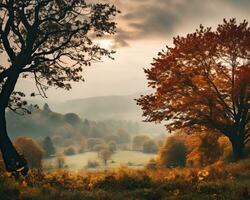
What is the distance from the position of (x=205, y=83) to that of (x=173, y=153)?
4029 centimetres

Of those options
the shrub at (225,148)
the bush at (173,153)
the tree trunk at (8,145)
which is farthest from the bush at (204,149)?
the tree trunk at (8,145)

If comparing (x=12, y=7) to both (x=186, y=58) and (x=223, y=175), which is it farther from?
(x=186, y=58)

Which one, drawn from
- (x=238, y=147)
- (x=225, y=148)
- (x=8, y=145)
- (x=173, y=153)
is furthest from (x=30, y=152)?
(x=8, y=145)

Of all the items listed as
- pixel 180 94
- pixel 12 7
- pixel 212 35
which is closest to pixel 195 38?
pixel 212 35

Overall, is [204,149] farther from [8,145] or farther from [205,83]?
[8,145]

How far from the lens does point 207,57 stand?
111 ft

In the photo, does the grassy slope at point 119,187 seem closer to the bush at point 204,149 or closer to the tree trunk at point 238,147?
the tree trunk at point 238,147

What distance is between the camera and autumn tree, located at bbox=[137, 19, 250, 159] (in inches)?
1326

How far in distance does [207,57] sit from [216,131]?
264 inches

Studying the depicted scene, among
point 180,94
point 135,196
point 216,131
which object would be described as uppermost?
point 180,94

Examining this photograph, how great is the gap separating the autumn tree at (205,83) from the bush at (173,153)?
122ft

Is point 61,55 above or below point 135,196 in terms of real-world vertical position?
above

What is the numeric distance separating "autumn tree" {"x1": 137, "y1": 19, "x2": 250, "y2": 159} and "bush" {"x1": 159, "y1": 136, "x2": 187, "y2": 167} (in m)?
37.1

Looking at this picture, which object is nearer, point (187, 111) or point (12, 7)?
point (12, 7)
